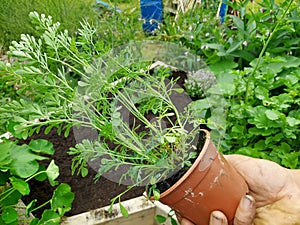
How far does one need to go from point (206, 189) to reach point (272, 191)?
354 millimetres

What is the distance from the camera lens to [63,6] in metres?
3.31

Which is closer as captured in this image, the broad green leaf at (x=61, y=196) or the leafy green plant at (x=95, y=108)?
the leafy green plant at (x=95, y=108)

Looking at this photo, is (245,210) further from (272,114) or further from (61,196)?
(272,114)

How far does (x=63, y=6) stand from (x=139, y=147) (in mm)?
2242

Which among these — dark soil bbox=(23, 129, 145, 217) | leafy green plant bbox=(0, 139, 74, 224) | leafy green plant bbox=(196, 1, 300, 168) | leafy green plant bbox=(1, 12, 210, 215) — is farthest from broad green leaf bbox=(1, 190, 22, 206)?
leafy green plant bbox=(196, 1, 300, 168)

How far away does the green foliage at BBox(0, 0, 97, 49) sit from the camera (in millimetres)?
3230

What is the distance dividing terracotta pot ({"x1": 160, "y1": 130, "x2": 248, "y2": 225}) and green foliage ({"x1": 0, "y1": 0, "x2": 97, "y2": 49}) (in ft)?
6.96

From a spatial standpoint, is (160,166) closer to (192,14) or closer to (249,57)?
(249,57)

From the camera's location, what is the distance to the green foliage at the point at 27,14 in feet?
10.6

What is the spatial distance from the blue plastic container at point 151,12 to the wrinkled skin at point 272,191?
2573 millimetres

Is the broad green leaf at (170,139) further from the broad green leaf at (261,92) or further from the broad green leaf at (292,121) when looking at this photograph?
the broad green leaf at (261,92)

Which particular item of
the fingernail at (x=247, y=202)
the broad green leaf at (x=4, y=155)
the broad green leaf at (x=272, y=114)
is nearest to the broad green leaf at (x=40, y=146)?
the broad green leaf at (x=4, y=155)

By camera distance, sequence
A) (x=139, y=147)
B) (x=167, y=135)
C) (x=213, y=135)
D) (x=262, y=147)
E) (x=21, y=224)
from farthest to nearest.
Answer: (x=262, y=147) → (x=21, y=224) → (x=213, y=135) → (x=139, y=147) → (x=167, y=135)

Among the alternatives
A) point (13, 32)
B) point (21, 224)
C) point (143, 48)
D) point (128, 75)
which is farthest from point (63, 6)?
point (128, 75)
